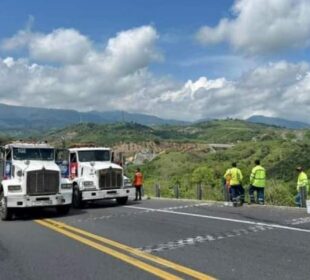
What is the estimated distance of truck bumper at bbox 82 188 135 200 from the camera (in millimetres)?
21109

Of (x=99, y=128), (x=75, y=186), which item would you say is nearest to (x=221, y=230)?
(x=75, y=186)

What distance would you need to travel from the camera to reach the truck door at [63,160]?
1958 centimetres

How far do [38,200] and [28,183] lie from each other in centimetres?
62

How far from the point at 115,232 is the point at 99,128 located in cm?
15830

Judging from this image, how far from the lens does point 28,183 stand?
17500 millimetres

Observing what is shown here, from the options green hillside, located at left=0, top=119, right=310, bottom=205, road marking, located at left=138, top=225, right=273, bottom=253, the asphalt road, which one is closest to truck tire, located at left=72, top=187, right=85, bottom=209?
green hillside, located at left=0, top=119, right=310, bottom=205

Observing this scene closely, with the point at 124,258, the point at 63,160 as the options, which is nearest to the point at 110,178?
the point at 63,160

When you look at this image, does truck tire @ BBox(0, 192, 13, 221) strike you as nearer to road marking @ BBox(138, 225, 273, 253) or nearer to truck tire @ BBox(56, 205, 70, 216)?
truck tire @ BBox(56, 205, 70, 216)

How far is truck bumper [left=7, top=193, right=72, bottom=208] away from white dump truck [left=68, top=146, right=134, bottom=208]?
3.22 meters

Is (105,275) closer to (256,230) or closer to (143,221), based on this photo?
(256,230)

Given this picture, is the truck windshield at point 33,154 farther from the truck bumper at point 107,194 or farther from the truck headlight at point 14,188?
the truck bumper at point 107,194

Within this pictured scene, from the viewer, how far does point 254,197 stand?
20.3m

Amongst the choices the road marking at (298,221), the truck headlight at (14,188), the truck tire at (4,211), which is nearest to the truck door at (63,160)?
the truck headlight at (14,188)

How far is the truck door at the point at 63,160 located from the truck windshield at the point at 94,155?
1.05 metres
